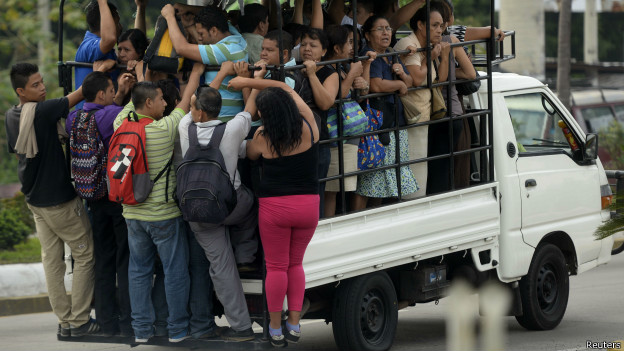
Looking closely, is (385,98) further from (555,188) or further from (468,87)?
(555,188)

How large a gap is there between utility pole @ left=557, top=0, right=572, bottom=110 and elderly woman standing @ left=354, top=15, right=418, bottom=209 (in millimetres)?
11535

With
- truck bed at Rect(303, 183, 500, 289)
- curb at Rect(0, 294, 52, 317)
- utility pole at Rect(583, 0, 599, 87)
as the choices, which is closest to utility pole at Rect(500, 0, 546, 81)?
utility pole at Rect(583, 0, 599, 87)

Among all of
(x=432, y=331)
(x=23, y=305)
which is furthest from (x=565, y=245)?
(x=23, y=305)

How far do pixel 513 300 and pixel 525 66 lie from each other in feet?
53.6

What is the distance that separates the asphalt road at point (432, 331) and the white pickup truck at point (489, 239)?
1.00ft

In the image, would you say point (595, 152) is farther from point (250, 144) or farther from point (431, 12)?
point (250, 144)

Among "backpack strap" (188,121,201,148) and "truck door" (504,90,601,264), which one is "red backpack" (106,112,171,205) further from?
"truck door" (504,90,601,264)

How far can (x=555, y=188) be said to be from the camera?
8.40m

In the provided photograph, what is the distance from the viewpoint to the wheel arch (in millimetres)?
8547

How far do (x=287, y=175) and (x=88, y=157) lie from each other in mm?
1382

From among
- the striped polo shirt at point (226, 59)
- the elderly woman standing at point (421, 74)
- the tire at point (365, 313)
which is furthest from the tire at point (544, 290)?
the striped polo shirt at point (226, 59)

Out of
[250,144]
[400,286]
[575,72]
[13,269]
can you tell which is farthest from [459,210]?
[575,72]

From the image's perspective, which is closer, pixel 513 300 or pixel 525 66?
pixel 513 300

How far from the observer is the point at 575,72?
99.7 ft
